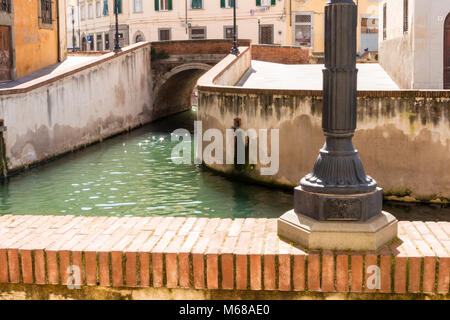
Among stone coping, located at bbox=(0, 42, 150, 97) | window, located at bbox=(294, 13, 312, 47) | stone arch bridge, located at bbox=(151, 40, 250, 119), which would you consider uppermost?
window, located at bbox=(294, 13, 312, 47)

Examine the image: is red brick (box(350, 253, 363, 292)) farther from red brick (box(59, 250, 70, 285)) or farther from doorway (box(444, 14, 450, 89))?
doorway (box(444, 14, 450, 89))

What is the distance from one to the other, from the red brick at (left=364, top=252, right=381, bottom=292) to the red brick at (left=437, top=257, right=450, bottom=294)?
317 millimetres

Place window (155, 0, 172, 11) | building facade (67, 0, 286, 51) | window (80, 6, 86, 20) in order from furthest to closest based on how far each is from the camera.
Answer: window (80, 6, 86, 20)
window (155, 0, 172, 11)
building facade (67, 0, 286, 51)

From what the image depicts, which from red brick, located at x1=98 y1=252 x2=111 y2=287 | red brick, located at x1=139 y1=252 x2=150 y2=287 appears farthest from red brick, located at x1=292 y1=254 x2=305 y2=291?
red brick, located at x1=98 y1=252 x2=111 y2=287

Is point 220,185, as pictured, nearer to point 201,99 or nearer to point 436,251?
point 201,99

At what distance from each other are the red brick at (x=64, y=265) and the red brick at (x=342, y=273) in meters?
1.49

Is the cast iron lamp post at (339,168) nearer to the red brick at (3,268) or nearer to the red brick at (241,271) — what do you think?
the red brick at (241,271)

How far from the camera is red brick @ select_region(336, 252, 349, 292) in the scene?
3.29m

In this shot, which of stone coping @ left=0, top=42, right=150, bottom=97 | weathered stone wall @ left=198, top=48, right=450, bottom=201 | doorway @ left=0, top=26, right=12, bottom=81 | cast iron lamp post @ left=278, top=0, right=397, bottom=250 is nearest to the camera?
cast iron lamp post @ left=278, top=0, right=397, bottom=250

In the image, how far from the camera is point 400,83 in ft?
60.0

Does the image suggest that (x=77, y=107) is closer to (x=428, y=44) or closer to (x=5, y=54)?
(x=5, y=54)

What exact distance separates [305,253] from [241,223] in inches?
30.6

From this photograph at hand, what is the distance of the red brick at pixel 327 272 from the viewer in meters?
3.29
